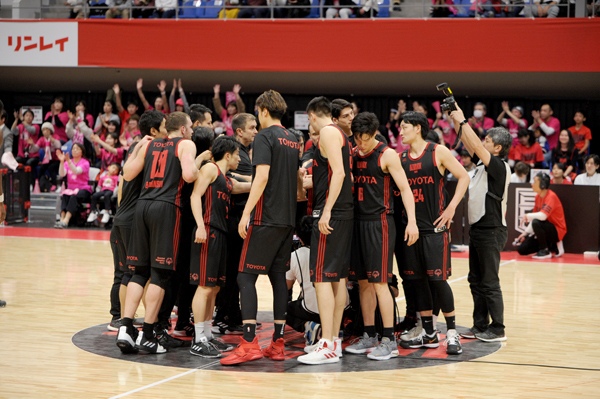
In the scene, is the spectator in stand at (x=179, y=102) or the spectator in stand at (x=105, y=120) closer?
the spectator in stand at (x=179, y=102)

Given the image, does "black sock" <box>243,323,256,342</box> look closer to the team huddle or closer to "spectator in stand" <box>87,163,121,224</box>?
the team huddle

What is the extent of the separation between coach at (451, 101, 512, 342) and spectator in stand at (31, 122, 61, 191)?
11593 millimetres

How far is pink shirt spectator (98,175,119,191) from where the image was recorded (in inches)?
529

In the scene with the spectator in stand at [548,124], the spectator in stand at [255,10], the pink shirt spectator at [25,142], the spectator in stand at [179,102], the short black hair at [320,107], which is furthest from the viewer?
the pink shirt spectator at [25,142]

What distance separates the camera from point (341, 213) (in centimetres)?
523

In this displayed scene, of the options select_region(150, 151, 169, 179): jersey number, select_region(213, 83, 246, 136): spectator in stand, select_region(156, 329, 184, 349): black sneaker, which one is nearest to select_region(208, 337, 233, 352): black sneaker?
select_region(156, 329, 184, 349): black sneaker

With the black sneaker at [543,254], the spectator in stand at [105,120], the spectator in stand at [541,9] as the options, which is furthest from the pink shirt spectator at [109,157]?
the spectator in stand at [541,9]

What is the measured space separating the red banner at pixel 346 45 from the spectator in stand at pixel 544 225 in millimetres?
2877

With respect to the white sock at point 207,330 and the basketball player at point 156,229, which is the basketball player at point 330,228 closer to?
the white sock at point 207,330

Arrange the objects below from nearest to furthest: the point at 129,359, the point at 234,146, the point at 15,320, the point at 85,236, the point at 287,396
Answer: the point at 287,396
the point at 129,359
the point at 234,146
the point at 15,320
the point at 85,236

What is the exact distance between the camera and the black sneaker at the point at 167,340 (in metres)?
5.51

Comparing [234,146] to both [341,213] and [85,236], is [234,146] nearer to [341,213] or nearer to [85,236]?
[341,213]

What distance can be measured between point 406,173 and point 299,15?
907cm

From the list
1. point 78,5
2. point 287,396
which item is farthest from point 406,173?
point 78,5
